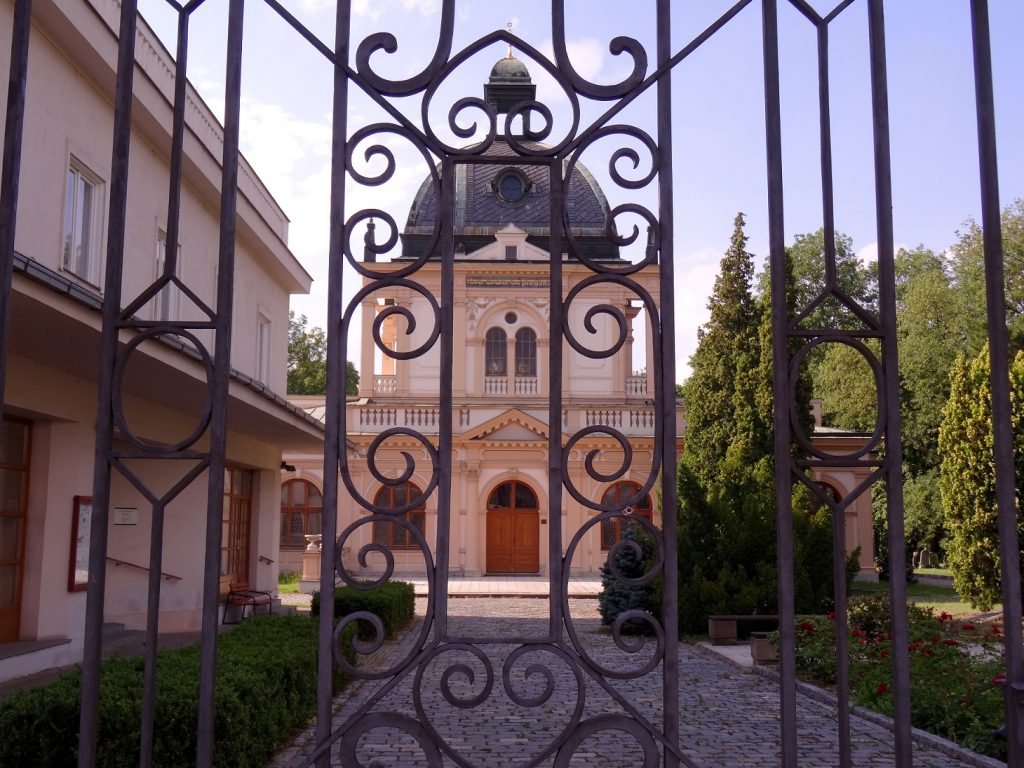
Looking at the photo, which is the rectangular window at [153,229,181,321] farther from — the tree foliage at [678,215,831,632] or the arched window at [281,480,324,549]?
the arched window at [281,480,324,549]

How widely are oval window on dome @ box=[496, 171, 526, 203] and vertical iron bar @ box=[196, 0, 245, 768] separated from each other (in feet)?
107

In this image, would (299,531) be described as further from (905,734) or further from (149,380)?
(905,734)

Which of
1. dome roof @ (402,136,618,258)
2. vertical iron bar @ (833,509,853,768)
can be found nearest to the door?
vertical iron bar @ (833,509,853,768)

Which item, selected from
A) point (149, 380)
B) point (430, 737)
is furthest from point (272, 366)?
point (430, 737)

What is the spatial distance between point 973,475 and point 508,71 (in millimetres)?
24030

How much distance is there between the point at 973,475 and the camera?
20531 millimetres

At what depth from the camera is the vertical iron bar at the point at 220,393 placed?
2.86 metres

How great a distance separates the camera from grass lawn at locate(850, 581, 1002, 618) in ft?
65.0

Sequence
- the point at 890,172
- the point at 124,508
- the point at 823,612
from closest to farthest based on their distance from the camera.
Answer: the point at 890,172, the point at 124,508, the point at 823,612

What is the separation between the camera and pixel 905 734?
110 inches

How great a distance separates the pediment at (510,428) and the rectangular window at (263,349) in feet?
38.5

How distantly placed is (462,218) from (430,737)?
108 feet

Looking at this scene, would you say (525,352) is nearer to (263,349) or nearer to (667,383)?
(263,349)

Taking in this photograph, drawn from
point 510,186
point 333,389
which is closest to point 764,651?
point 333,389
